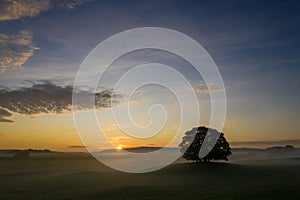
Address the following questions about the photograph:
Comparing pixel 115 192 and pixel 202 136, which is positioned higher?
pixel 202 136

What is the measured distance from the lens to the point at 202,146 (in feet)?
198

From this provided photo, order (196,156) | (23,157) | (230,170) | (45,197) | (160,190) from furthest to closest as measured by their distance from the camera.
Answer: (23,157) → (196,156) → (230,170) → (160,190) → (45,197)

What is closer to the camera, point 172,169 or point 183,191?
point 183,191

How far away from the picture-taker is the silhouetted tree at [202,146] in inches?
2375

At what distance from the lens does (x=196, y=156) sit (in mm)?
60750

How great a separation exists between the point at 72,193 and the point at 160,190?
32.3 feet

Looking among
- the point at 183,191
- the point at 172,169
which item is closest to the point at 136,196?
the point at 183,191

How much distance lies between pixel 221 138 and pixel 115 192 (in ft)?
124

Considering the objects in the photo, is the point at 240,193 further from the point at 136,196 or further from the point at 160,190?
the point at 136,196

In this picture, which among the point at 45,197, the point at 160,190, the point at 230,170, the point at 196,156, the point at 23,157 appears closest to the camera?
the point at 45,197

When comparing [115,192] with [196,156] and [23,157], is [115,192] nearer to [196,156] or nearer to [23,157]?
[196,156]

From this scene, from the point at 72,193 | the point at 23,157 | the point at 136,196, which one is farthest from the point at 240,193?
the point at 23,157

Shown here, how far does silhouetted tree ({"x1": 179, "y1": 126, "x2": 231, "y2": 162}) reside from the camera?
6031 centimetres

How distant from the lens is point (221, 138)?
2443 inches
